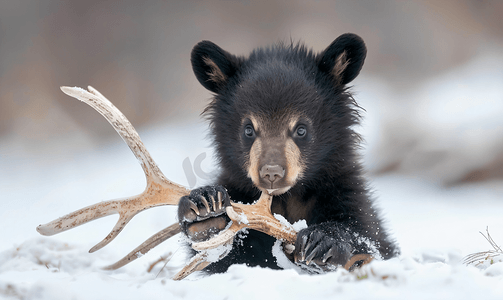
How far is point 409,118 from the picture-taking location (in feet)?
26.7

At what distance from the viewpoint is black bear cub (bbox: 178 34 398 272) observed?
8.79 feet

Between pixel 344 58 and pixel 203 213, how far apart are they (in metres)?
1.55

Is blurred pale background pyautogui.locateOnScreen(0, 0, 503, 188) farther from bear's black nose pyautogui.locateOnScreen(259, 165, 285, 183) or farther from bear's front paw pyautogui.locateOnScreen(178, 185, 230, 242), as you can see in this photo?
bear's front paw pyautogui.locateOnScreen(178, 185, 230, 242)

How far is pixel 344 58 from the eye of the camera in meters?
3.06

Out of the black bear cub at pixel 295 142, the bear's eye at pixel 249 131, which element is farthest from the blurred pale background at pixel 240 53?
the bear's eye at pixel 249 131

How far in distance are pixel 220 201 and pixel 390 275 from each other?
969 mm

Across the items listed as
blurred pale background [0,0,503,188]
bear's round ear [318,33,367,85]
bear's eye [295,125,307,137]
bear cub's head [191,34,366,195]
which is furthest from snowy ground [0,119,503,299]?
bear's round ear [318,33,367,85]

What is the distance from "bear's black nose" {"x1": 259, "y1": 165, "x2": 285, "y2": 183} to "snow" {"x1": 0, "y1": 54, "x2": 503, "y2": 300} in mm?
463

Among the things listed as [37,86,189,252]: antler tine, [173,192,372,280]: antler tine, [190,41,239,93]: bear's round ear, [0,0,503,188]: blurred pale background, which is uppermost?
[0,0,503,188]: blurred pale background

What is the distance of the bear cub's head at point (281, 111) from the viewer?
2719 mm

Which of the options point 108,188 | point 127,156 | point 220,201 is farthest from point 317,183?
point 127,156

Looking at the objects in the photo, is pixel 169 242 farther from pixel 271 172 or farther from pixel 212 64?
pixel 271 172

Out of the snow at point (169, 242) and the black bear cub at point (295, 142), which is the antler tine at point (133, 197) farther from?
the snow at point (169, 242)

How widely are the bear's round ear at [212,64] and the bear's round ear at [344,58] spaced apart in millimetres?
666
